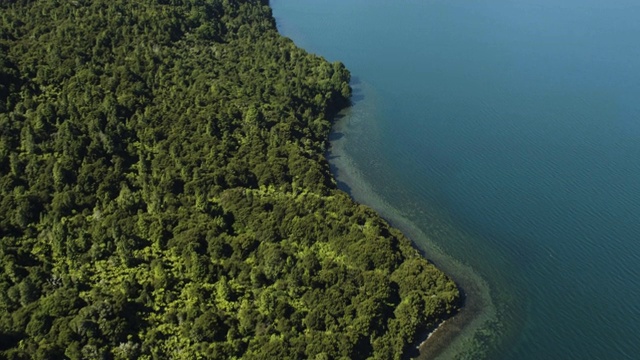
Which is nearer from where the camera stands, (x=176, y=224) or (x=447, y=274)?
(x=176, y=224)

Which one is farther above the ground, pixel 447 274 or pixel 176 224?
pixel 447 274

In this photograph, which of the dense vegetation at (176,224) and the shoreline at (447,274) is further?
the shoreline at (447,274)

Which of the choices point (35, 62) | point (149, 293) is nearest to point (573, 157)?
point (149, 293)

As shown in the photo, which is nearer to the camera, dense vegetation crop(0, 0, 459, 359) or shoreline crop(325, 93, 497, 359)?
dense vegetation crop(0, 0, 459, 359)

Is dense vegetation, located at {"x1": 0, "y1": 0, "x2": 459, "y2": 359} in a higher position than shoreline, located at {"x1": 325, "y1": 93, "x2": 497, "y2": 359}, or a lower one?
lower

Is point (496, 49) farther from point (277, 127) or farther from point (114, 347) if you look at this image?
point (114, 347)
